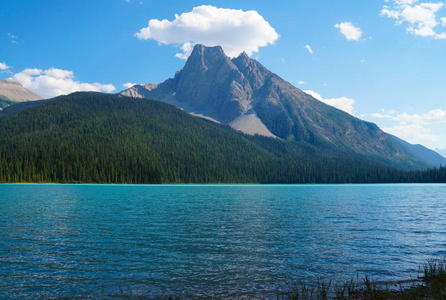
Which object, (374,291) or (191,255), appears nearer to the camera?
(374,291)

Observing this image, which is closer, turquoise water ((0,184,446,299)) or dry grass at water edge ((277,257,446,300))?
dry grass at water edge ((277,257,446,300))

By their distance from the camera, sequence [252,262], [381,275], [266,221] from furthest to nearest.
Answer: [266,221], [252,262], [381,275]

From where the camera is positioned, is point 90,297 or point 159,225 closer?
point 90,297

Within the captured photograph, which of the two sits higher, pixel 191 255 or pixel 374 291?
pixel 374 291

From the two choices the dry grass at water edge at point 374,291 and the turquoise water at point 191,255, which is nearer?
the dry grass at water edge at point 374,291

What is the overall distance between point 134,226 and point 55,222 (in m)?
Result: 11.6

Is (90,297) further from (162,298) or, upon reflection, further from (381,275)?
(381,275)

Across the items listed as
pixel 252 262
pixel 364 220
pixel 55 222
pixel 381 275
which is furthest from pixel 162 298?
pixel 364 220

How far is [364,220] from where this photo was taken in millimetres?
52031

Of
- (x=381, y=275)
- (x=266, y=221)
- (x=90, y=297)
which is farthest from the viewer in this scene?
(x=266, y=221)

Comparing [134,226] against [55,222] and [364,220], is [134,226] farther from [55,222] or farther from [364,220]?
[364,220]

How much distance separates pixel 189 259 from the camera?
2616 cm

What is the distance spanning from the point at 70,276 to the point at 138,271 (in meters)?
4.52

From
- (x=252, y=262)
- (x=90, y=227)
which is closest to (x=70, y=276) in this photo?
(x=252, y=262)
